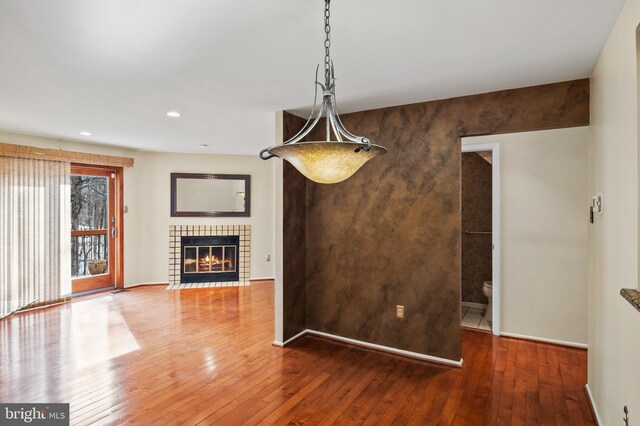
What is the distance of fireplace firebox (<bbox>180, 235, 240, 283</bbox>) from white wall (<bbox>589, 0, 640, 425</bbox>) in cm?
545

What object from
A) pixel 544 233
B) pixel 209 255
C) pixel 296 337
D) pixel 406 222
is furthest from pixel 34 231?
pixel 544 233

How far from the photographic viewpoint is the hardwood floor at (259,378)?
2338 mm

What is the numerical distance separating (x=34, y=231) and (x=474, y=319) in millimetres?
5923

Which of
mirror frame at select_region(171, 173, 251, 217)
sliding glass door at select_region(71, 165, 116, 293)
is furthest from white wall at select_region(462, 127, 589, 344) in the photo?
sliding glass door at select_region(71, 165, 116, 293)

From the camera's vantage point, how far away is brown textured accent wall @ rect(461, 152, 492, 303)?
4.61 metres

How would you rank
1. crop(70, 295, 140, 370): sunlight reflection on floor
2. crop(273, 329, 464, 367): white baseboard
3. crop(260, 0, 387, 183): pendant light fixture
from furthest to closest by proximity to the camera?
crop(70, 295, 140, 370): sunlight reflection on floor → crop(273, 329, 464, 367): white baseboard → crop(260, 0, 387, 183): pendant light fixture

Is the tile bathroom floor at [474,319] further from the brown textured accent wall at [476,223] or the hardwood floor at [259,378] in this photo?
the hardwood floor at [259,378]

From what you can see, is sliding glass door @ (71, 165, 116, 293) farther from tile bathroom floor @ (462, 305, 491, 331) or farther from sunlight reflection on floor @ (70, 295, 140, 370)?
tile bathroom floor @ (462, 305, 491, 331)

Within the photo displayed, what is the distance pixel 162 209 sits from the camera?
632 cm

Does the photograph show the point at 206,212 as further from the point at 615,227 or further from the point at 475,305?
the point at 615,227

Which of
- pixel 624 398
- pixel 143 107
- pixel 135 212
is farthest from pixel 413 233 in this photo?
pixel 135 212

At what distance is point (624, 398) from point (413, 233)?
5.95 feet

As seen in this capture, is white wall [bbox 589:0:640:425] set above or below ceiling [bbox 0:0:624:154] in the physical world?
below

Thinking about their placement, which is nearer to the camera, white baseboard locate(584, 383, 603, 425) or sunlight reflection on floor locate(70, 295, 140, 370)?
white baseboard locate(584, 383, 603, 425)
